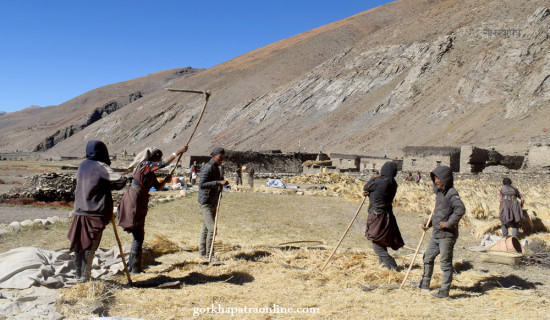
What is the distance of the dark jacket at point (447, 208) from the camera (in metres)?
5.29

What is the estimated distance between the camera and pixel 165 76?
488ft

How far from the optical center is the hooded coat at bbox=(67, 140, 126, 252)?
486cm

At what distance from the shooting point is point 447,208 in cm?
541

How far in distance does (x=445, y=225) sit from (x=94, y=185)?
13.6 ft

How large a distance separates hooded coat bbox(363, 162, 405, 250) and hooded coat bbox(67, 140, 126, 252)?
3.61 metres

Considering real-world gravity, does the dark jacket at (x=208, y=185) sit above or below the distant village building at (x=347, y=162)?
below

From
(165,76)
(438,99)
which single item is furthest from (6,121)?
(438,99)

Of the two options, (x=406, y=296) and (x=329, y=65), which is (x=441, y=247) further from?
(x=329, y=65)

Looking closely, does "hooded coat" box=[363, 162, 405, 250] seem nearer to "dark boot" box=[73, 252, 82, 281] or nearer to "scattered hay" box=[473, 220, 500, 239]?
"dark boot" box=[73, 252, 82, 281]

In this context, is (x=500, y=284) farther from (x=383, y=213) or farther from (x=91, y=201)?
(x=91, y=201)

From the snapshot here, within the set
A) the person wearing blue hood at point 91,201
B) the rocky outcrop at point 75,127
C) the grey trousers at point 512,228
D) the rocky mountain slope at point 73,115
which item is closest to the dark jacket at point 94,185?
the person wearing blue hood at point 91,201

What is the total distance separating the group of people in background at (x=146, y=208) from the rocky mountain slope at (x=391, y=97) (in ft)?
99.6

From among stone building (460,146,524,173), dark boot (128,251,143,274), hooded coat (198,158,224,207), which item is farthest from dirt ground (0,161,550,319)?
stone building (460,146,524,173)

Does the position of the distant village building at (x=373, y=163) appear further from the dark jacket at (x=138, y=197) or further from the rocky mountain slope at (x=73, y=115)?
the rocky mountain slope at (x=73, y=115)
